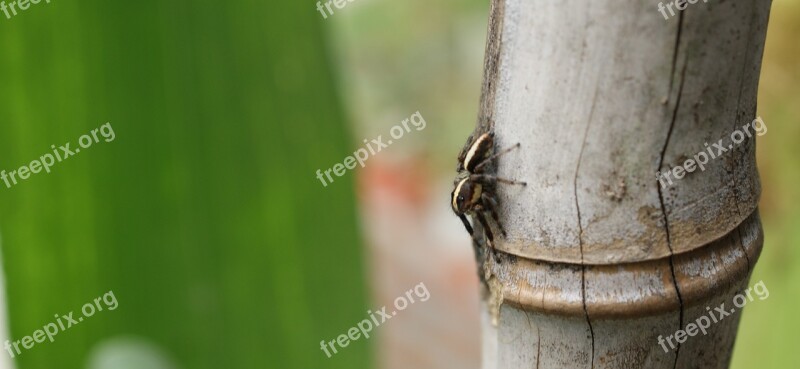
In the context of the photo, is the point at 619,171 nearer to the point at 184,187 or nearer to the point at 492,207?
the point at 492,207

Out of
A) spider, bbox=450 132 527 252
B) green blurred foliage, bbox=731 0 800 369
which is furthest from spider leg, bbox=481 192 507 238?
green blurred foliage, bbox=731 0 800 369

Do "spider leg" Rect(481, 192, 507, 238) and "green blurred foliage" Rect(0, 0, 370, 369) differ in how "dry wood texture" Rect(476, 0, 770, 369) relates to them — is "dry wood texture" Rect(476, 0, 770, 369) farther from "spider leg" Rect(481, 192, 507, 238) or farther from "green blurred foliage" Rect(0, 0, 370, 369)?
"green blurred foliage" Rect(0, 0, 370, 369)

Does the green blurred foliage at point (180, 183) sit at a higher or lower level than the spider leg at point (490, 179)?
higher

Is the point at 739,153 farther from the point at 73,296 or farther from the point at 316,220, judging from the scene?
the point at 73,296

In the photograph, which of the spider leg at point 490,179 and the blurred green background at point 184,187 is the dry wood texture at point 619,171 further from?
the blurred green background at point 184,187

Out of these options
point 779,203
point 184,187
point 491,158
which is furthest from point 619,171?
point 779,203

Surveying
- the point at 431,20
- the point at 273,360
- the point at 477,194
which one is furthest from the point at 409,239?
the point at 477,194

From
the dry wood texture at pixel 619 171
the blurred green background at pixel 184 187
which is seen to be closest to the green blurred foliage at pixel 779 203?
the blurred green background at pixel 184 187
